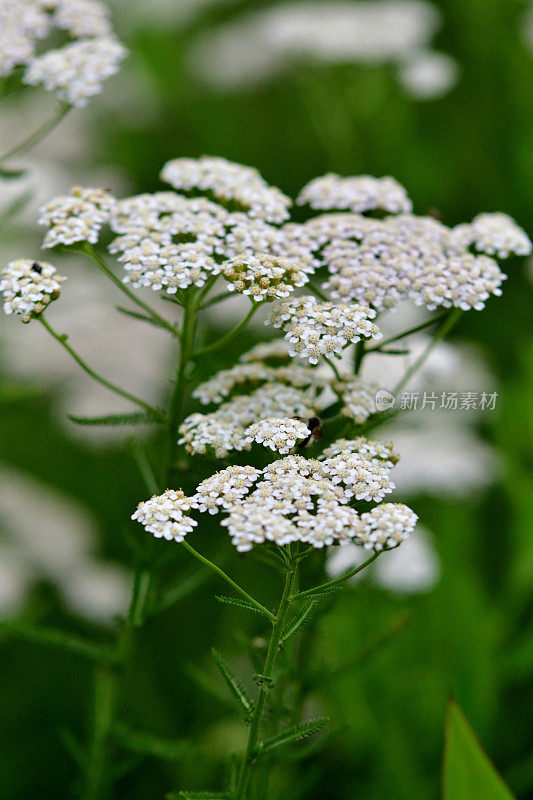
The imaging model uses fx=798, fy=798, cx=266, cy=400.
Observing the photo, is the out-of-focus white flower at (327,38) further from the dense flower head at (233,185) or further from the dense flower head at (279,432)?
the dense flower head at (279,432)

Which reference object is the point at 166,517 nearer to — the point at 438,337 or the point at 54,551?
the point at 438,337

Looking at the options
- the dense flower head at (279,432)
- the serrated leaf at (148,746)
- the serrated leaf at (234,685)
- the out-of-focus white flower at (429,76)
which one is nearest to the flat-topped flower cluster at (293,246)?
the dense flower head at (279,432)

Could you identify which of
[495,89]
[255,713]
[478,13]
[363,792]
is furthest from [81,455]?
[478,13]

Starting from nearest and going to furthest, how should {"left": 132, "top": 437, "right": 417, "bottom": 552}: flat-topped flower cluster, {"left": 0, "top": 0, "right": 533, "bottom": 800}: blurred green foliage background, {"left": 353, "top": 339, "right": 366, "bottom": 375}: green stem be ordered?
{"left": 132, "top": 437, "right": 417, "bottom": 552}: flat-topped flower cluster, {"left": 353, "top": 339, "right": 366, "bottom": 375}: green stem, {"left": 0, "top": 0, "right": 533, "bottom": 800}: blurred green foliage background

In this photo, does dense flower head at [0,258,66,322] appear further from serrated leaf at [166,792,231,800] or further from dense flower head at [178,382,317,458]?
Answer: serrated leaf at [166,792,231,800]

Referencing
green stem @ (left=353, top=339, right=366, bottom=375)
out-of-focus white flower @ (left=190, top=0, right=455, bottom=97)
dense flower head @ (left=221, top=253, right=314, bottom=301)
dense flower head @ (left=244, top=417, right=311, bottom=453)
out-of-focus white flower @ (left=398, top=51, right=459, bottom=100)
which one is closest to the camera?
dense flower head @ (left=244, top=417, right=311, bottom=453)

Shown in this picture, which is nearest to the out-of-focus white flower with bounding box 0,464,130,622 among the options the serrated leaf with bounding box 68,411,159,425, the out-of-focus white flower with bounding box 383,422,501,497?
the out-of-focus white flower with bounding box 383,422,501,497

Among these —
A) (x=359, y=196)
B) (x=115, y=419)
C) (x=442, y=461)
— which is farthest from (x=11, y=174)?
(x=442, y=461)
